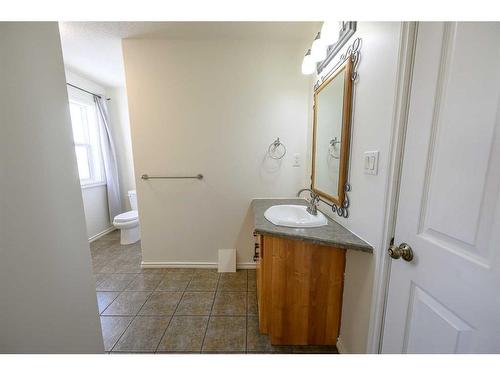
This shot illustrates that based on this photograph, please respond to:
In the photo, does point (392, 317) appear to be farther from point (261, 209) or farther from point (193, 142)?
point (193, 142)

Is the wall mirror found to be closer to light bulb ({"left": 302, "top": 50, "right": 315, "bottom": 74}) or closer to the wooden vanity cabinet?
light bulb ({"left": 302, "top": 50, "right": 315, "bottom": 74})

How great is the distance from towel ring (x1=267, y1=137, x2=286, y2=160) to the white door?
128cm

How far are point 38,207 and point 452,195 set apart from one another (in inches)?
51.4

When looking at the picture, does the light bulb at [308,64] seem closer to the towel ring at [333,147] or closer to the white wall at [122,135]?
the towel ring at [333,147]

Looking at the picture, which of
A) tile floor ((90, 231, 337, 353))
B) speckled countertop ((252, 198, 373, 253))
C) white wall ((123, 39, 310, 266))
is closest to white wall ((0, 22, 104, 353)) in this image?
tile floor ((90, 231, 337, 353))

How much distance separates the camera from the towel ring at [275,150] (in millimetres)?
1918

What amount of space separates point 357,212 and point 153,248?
2057 millimetres

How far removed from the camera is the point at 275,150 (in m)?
1.94

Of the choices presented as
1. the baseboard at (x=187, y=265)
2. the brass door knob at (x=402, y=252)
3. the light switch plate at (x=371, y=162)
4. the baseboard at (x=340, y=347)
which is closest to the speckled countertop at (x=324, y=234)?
the brass door knob at (x=402, y=252)

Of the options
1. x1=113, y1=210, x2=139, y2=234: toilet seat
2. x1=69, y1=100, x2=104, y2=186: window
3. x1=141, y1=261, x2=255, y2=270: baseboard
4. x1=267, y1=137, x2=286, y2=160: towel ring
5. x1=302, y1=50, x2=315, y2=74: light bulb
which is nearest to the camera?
x1=302, y1=50, x2=315, y2=74: light bulb

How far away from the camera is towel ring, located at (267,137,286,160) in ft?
6.29

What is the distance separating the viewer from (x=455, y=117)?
0.54 meters

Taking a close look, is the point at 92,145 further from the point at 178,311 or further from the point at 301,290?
the point at 301,290

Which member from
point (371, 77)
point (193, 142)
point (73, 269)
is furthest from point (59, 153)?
point (371, 77)
